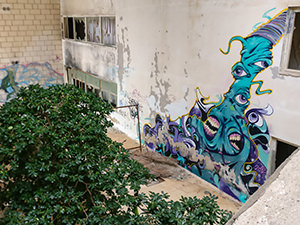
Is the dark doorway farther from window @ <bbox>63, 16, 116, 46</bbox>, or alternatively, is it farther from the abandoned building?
window @ <bbox>63, 16, 116, 46</bbox>

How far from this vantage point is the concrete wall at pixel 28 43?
1032 centimetres

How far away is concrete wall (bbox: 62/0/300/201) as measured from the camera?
439cm

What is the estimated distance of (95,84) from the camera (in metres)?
9.70

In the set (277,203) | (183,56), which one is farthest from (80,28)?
(277,203)

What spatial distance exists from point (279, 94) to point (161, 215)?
2855 millimetres

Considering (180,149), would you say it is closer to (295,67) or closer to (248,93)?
(248,93)

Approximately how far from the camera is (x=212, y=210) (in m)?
2.45

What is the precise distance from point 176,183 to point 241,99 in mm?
2149

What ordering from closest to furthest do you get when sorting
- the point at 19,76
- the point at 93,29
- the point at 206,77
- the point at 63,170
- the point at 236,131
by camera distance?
the point at 63,170, the point at 236,131, the point at 206,77, the point at 93,29, the point at 19,76

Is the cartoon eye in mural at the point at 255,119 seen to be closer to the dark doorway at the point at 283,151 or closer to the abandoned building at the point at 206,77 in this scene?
the abandoned building at the point at 206,77

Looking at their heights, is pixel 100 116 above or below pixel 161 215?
above

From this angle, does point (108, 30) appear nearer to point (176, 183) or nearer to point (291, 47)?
point (176, 183)

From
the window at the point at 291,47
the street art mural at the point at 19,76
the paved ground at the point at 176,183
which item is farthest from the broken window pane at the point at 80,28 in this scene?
the window at the point at 291,47

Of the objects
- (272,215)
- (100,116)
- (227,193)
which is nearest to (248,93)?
(227,193)
